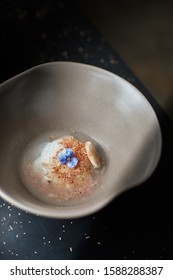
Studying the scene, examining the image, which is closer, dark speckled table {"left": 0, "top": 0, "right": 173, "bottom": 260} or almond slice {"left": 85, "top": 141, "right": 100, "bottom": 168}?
dark speckled table {"left": 0, "top": 0, "right": 173, "bottom": 260}

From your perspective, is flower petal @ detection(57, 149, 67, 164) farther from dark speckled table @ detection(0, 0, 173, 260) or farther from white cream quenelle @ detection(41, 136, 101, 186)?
dark speckled table @ detection(0, 0, 173, 260)

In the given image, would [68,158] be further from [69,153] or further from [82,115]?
[82,115]

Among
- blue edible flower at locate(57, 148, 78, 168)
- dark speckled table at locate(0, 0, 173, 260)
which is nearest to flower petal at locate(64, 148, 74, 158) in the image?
blue edible flower at locate(57, 148, 78, 168)

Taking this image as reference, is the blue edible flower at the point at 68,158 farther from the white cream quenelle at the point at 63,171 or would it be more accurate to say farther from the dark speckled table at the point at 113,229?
the dark speckled table at the point at 113,229

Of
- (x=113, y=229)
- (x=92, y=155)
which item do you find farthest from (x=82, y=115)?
(x=113, y=229)
